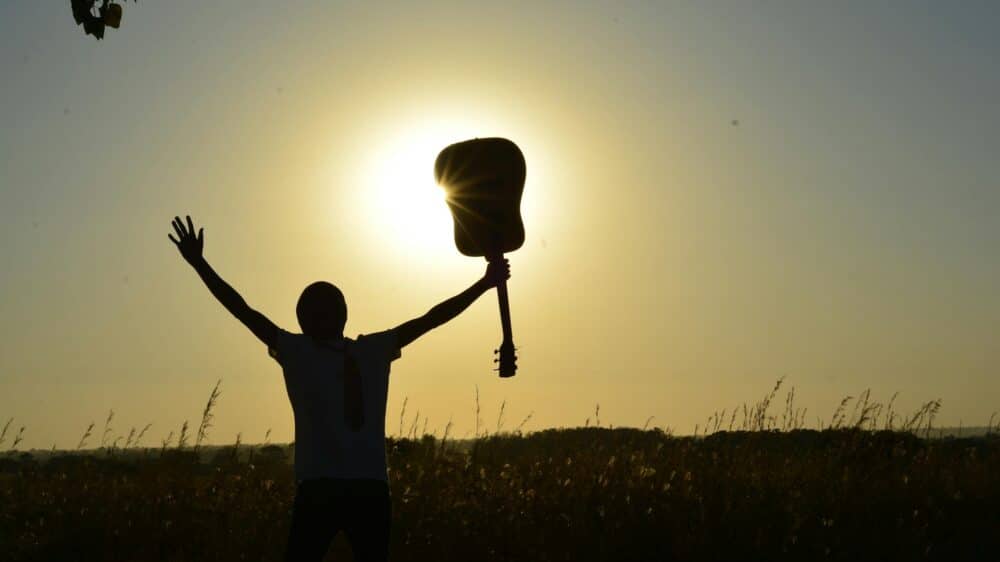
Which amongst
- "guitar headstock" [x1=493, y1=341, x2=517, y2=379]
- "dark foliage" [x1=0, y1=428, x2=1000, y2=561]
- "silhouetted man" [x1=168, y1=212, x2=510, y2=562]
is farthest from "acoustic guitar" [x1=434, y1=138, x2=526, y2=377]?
"dark foliage" [x1=0, y1=428, x2=1000, y2=561]

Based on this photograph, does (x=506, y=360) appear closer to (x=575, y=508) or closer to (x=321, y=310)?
(x=321, y=310)

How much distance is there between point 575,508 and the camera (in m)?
8.66

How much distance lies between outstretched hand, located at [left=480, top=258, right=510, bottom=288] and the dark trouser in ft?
4.77

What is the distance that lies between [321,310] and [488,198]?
179cm

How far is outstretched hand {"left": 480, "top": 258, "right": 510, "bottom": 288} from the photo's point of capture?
609cm

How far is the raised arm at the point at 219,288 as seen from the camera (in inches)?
208

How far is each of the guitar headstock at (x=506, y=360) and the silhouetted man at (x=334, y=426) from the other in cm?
129

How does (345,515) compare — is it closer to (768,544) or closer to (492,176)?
(492,176)

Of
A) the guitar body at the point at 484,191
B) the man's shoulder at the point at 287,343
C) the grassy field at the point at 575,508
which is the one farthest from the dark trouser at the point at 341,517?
the grassy field at the point at 575,508

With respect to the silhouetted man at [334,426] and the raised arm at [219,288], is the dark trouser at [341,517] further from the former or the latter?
the raised arm at [219,288]

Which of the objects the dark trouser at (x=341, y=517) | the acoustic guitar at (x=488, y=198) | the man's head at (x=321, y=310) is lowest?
the dark trouser at (x=341, y=517)

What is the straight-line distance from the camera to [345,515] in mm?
4949

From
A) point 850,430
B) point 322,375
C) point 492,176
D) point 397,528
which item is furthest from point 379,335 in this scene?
point 850,430

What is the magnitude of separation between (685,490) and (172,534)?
3992 mm
